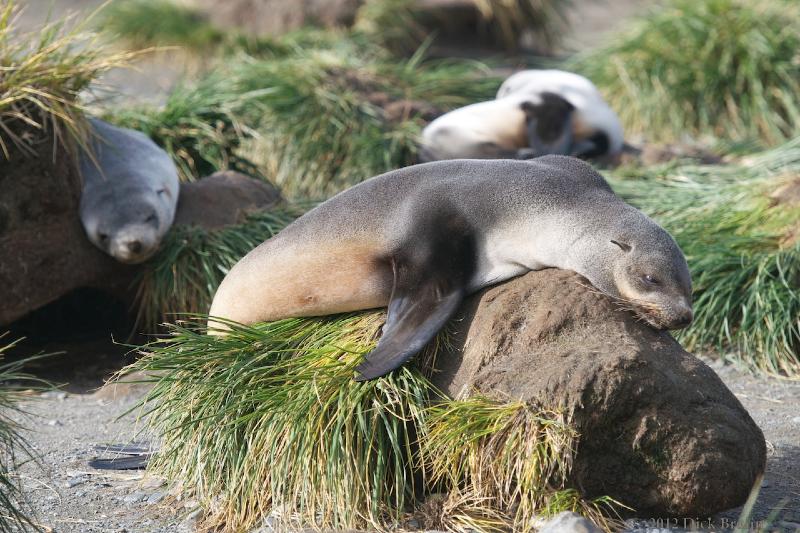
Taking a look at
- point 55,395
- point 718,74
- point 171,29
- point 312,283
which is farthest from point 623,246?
point 171,29

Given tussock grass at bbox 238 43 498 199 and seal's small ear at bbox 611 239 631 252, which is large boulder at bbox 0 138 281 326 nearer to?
tussock grass at bbox 238 43 498 199

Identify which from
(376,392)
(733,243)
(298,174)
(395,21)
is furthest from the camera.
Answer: (395,21)

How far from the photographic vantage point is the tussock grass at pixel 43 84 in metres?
5.55

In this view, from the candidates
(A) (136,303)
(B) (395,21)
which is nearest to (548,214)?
(A) (136,303)

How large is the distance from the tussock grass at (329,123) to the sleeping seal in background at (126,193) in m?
1.38

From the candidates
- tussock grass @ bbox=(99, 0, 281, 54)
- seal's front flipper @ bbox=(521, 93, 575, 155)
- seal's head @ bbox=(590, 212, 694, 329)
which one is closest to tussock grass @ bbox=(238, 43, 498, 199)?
seal's front flipper @ bbox=(521, 93, 575, 155)

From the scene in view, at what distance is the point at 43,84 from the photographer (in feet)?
18.6

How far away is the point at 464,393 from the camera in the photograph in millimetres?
3664

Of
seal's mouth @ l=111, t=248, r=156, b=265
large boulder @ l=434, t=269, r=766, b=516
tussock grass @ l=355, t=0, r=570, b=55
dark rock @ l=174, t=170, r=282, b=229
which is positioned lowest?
tussock grass @ l=355, t=0, r=570, b=55

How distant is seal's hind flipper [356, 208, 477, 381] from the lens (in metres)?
3.77

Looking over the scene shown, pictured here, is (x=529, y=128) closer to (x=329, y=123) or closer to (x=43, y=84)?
(x=329, y=123)

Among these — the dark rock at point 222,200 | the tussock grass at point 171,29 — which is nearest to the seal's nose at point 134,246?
the dark rock at point 222,200

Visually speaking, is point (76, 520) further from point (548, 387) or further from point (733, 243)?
point (733, 243)

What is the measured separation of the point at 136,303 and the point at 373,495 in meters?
3.02
